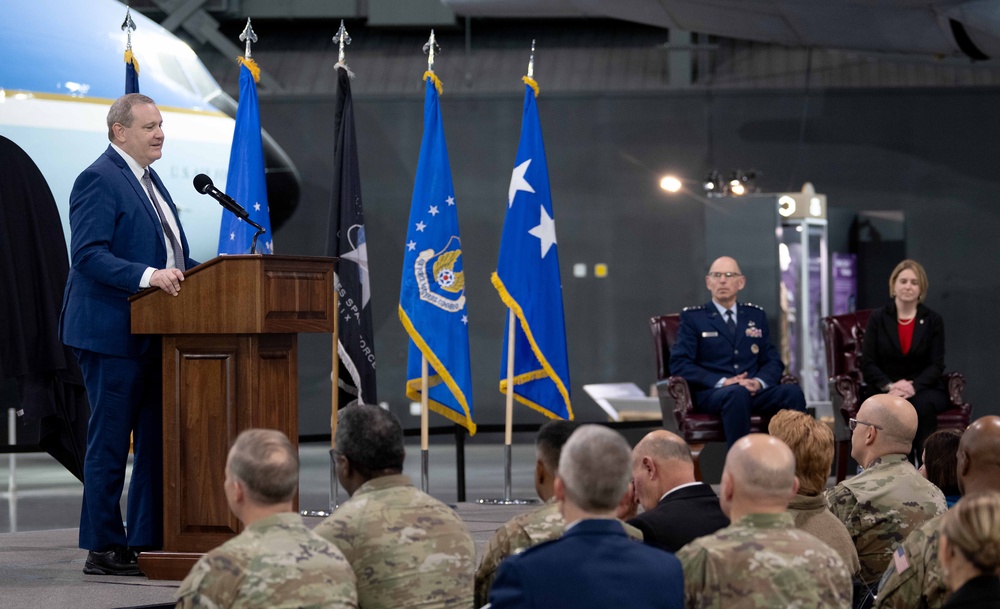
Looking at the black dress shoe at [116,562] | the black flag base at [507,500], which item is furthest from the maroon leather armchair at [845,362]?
the black dress shoe at [116,562]

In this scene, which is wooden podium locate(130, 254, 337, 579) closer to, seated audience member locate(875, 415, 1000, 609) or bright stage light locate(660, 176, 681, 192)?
seated audience member locate(875, 415, 1000, 609)

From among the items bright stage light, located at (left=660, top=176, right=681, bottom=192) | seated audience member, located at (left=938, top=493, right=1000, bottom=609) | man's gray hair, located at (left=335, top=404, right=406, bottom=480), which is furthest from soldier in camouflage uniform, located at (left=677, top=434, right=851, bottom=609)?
bright stage light, located at (left=660, top=176, right=681, bottom=192)

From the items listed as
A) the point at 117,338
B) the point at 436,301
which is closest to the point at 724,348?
the point at 436,301

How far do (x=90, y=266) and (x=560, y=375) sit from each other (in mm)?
3156

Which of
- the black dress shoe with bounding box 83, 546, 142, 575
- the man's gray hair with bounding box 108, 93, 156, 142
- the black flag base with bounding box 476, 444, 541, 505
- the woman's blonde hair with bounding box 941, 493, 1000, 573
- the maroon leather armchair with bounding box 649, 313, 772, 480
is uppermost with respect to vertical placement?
the man's gray hair with bounding box 108, 93, 156, 142

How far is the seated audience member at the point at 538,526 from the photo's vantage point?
7.46 feet

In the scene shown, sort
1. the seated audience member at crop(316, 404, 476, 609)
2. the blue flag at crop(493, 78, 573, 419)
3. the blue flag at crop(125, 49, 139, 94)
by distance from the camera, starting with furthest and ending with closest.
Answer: the blue flag at crop(493, 78, 573, 419) < the blue flag at crop(125, 49, 139, 94) < the seated audience member at crop(316, 404, 476, 609)

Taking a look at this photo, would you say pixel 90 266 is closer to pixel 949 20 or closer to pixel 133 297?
pixel 133 297

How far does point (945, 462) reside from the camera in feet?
9.66

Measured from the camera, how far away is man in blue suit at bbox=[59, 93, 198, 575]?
3.34 meters

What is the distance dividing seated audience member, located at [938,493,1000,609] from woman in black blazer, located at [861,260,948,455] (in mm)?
4220

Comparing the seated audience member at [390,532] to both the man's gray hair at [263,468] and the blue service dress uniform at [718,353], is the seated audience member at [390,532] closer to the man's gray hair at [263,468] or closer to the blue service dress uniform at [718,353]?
the man's gray hair at [263,468]

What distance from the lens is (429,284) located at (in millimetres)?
5852

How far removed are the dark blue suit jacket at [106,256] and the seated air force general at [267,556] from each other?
4.77 feet
